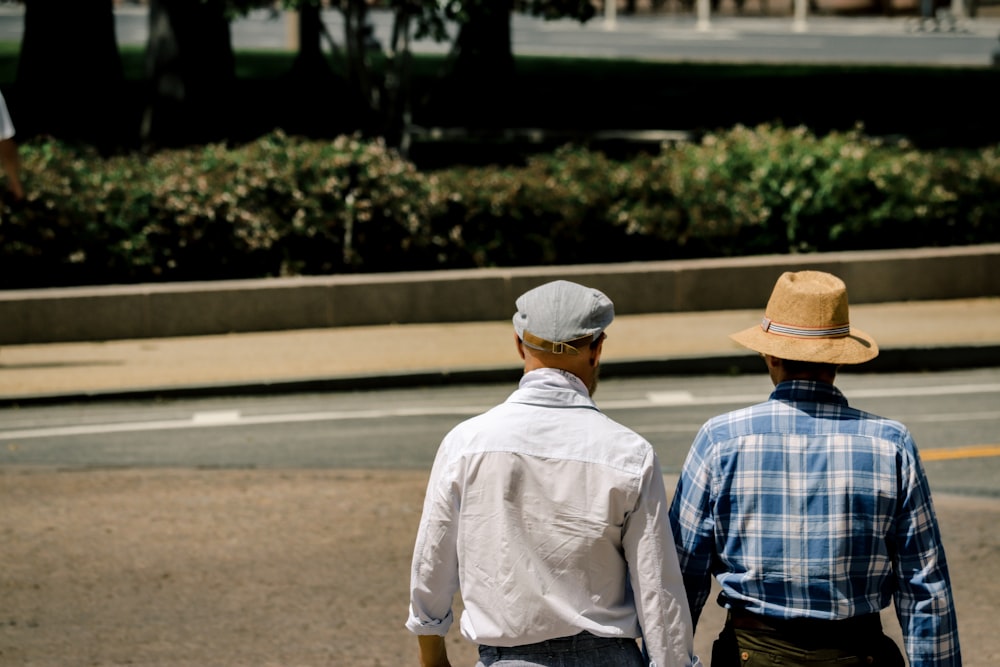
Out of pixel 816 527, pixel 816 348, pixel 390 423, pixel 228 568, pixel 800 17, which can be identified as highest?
pixel 816 348

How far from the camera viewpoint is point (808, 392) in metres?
3.92

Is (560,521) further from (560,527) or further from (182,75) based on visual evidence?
(182,75)

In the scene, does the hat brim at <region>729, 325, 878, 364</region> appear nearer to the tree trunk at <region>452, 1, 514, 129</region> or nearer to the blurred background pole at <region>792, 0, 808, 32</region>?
the tree trunk at <region>452, 1, 514, 129</region>

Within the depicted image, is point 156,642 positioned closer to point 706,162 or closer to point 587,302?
point 587,302

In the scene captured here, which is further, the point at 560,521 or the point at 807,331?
the point at 807,331

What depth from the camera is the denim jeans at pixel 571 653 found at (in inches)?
143

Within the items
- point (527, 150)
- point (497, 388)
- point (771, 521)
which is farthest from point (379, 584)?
point (527, 150)

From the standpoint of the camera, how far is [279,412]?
11469 mm

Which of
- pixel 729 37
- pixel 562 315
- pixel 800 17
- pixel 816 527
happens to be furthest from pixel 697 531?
pixel 800 17

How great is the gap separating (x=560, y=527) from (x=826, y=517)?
2.32 ft

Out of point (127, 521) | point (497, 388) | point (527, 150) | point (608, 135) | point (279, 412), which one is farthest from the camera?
point (608, 135)

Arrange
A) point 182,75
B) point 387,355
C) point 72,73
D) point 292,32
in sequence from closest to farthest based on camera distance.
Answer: point 387,355
point 72,73
point 182,75
point 292,32

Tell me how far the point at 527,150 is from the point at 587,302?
21.5m

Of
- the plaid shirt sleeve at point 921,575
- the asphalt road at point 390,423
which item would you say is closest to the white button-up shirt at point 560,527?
the plaid shirt sleeve at point 921,575
